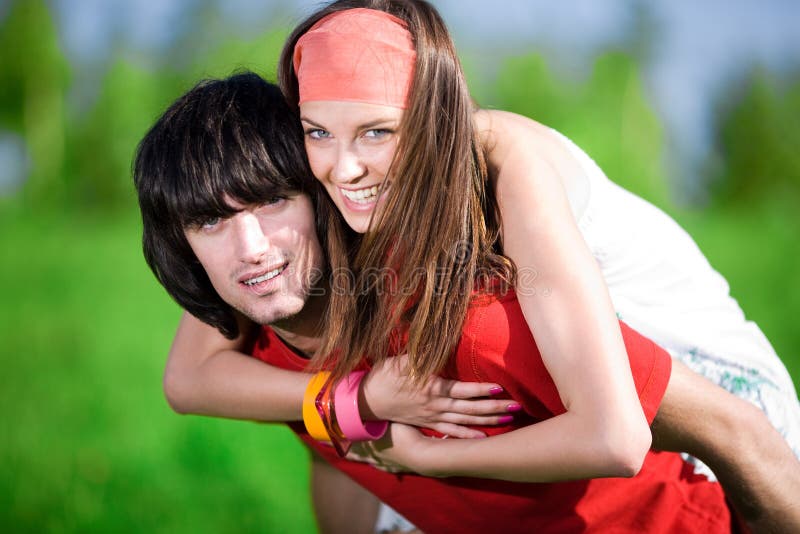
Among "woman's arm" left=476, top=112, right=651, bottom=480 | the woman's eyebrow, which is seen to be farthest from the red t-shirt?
the woman's eyebrow

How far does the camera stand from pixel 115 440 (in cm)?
565

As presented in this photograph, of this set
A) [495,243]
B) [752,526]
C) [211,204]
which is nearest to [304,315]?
[211,204]

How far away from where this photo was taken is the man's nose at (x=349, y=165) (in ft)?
7.52

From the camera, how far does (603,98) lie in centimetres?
1545

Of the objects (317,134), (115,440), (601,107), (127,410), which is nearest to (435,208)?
(317,134)

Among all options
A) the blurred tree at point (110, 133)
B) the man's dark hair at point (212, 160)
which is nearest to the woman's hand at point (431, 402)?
the man's dark hair at point (212, 160)

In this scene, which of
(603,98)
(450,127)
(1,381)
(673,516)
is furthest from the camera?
(603,98)

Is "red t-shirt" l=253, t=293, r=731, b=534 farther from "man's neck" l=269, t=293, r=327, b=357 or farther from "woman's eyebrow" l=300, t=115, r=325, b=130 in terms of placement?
"woman's eyebrow" l=300, t=115, r=325, b=130

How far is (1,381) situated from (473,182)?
5945mm

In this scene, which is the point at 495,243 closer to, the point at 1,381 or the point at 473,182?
the point at 473,182

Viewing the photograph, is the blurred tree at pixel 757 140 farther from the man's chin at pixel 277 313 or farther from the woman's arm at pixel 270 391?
the man's chin at pixel 277 313

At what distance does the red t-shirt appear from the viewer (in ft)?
7.01

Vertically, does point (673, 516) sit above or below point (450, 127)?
below

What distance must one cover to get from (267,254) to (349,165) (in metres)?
0.42
